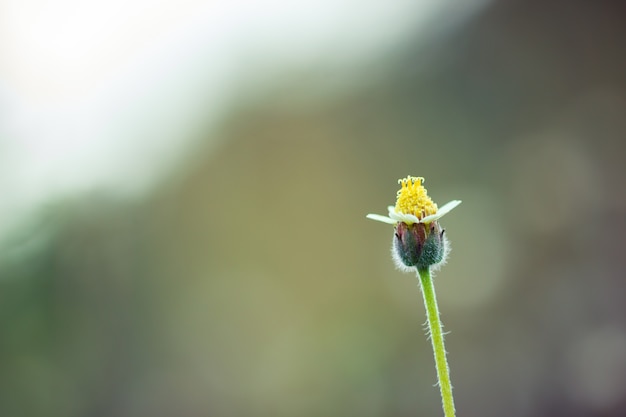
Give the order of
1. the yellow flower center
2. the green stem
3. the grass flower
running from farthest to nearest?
1. the yellow flower center
2. the grass flower
3. the green stem

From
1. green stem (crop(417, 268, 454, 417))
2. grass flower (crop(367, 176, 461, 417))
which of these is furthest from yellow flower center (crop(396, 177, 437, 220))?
green stem (crop(417, 268, 454, 417))

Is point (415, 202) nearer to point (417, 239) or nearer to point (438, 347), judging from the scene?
point (417, 239)

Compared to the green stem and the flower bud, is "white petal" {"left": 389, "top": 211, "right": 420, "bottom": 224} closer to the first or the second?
the flower bud

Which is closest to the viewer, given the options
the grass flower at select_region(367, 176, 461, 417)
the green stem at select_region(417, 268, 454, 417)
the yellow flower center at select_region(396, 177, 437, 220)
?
the green stem at select_region(417, 268, 454, 417)

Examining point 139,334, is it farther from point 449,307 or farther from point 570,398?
point 570,398

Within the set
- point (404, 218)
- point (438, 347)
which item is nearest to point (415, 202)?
point (404, 218)

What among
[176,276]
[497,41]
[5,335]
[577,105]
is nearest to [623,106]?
[577,105]
